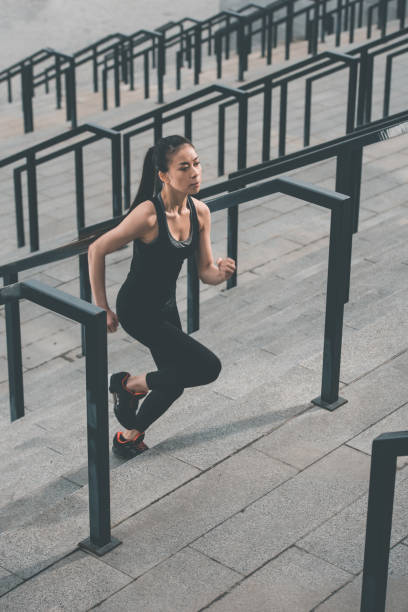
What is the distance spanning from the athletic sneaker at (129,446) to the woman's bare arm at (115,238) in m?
0.65

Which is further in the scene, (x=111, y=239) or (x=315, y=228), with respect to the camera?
(x=315, y=228)

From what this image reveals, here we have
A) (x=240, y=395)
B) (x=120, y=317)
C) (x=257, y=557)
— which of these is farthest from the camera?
(x=240, y=395)

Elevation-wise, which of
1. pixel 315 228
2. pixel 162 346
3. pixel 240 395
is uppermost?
pixel 162 346

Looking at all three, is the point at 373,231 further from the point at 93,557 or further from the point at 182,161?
the point at 93,557

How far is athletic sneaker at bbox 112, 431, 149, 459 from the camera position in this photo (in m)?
4.02

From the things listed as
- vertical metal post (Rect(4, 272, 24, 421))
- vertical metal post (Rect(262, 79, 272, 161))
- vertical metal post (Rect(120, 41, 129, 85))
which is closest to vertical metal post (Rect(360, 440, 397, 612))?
vertical metal post (Rect(4, 272, 24, 421))

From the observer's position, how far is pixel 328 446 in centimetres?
387

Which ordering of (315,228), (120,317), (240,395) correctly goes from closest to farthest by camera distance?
1. (120,317)
2. (240,395)
3. (315,228)

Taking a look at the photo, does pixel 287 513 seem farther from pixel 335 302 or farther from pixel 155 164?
pixel 155 164

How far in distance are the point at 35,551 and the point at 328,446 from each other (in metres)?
1.23

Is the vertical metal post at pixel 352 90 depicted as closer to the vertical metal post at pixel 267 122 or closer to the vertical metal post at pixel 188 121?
the vertical metal post at pixel 267 122

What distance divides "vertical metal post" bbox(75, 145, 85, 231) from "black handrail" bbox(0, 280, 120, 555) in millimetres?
4582

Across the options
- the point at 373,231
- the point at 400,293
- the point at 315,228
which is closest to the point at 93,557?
the point at 400,293

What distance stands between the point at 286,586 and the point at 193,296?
2662 mm
